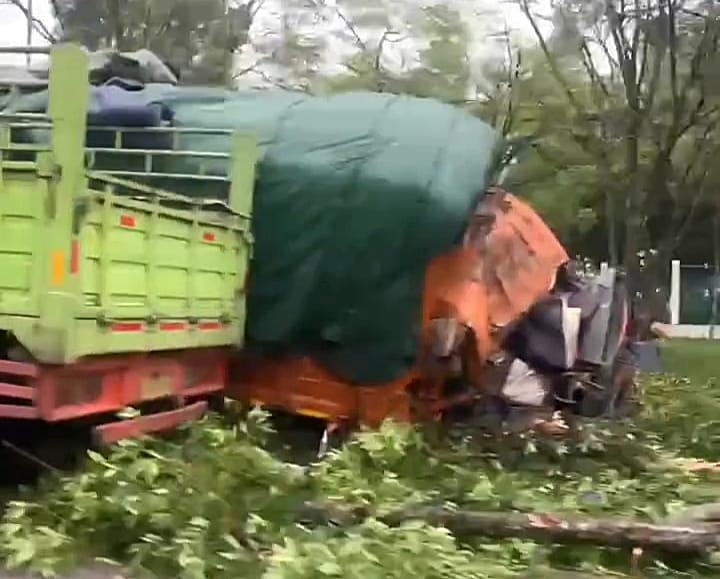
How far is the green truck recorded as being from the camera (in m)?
6.63

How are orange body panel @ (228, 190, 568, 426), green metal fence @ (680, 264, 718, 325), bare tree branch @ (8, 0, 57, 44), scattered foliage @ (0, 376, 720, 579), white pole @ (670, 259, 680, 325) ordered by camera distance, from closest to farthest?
1. scattered foliage @ (0, 376, 720, 579)
2. orange body panel @ (228, 190, 568, 426)
3. bare tree branch @ (8, 0, 57, 44)
4. white pole @ (670, 259, 680, 325)
5. green metal fence @ (680, 264, 718, 325)

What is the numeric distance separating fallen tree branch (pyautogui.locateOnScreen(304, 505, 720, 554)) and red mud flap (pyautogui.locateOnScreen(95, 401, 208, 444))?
50.1 inches

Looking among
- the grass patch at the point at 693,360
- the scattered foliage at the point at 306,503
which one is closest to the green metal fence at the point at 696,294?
the grass patch at the point at 693,360

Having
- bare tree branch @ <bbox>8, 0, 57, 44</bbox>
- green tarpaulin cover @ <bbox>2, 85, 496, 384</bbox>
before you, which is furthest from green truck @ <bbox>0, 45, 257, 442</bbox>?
bare tree branch @ <bbox>8, 0, 57, 44</bbox>

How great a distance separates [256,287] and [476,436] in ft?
7.07

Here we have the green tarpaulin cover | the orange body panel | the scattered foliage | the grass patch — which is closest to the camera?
the scattered foliage

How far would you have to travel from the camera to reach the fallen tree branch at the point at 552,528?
6582mm

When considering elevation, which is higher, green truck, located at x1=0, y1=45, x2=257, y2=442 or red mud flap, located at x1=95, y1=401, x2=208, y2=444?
green truck, located at x1=0, y1=45, x2=257, y2=442

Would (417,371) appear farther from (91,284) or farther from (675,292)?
(675,292)

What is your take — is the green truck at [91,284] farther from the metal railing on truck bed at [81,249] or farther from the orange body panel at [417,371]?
the orange body panel at [417,371]

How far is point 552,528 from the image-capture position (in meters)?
6.74

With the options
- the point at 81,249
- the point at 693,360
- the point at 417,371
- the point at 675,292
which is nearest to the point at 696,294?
the point at 675,292

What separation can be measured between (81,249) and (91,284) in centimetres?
29

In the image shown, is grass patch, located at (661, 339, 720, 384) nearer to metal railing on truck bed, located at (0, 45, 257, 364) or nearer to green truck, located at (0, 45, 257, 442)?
green truck, located at (0, 45, 257, 442)
